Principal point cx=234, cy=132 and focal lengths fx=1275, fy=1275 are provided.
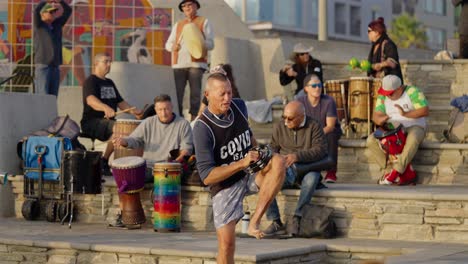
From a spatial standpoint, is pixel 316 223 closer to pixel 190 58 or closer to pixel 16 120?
pixel 16 120

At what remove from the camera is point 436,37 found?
3265 inches

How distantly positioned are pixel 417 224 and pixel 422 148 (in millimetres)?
2281

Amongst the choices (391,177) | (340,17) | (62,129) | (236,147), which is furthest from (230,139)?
(340,17)

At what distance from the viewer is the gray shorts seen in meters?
9.66

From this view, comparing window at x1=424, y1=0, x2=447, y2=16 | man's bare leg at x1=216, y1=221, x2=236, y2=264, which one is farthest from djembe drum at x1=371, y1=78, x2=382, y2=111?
window at x1=424, y1=0, x2=447, y2=16

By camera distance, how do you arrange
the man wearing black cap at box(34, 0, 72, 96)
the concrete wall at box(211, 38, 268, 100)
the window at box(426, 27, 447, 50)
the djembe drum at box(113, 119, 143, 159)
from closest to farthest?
the djembe drum at box(113, 119, 143, 159)
the man wearing black cap at box(34, 0, 72, 96)
the concrete wall at box(211, 38, 268, 100)
the window at box(426, 27, 447, 50)

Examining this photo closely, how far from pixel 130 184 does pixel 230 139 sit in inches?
184

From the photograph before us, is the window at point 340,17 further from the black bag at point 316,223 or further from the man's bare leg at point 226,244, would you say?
the man's bare leg at point 226,244

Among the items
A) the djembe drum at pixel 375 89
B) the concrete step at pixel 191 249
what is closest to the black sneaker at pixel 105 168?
the concrete step at pixel 191 249

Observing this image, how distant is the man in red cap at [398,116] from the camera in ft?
47.4

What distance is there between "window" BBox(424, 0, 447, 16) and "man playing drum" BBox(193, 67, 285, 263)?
74.1 metres

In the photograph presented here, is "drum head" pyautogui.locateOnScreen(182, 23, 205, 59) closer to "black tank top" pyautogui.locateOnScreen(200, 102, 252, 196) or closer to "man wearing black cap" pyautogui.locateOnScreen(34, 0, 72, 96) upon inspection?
"man wearing black cap" pyautogui.locateOnScreen(34, 0, 72, 96)

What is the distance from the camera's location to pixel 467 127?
15211 millimetres

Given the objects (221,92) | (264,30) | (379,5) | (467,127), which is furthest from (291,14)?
(221,92)
